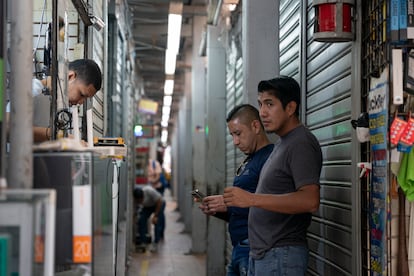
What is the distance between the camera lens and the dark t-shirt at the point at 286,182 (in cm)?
359

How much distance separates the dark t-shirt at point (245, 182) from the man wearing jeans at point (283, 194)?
60 centimetres

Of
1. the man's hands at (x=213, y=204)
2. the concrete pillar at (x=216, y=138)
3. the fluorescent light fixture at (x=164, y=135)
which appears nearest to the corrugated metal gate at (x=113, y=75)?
the concrete pillar at (x=216, y=138)

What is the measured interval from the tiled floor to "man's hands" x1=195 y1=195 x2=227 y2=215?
5492mm

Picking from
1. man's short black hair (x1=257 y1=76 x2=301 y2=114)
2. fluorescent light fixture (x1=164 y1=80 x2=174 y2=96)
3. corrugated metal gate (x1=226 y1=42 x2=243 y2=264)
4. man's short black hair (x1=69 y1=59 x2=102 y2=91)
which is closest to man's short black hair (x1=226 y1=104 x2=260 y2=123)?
man's short black hair (x1=257 y1=76 x2=301 y2=114)

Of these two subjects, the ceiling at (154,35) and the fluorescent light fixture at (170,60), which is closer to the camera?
the ceiling at (154,35)

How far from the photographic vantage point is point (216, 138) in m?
10.2

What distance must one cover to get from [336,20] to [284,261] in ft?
4.60

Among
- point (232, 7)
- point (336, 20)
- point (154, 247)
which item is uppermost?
point (232, 7)

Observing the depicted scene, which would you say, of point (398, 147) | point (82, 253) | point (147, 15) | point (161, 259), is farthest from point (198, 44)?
point (82, 253)

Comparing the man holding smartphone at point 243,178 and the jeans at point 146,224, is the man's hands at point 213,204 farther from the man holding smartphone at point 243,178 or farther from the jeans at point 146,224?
the jeans at point 146,224

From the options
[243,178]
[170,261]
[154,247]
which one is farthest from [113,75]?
[154,247]

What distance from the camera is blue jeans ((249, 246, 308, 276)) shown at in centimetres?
368

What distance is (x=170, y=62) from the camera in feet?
49.4

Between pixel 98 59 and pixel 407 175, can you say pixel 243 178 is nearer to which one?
pixel 407 175
